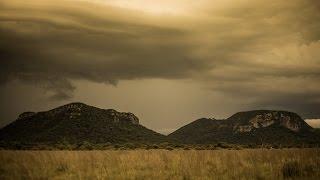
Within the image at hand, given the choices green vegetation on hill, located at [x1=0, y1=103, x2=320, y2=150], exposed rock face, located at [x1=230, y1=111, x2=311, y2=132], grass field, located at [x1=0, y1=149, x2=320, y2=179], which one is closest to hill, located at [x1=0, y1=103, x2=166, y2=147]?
green vegetation on hill, located at [x1=0, y1=103, x2=320, y2=150]

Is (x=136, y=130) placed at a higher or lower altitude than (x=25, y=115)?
lower

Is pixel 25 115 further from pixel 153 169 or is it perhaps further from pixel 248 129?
pixel 153 169

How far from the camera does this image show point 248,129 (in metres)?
146

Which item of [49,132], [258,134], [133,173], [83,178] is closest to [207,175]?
[133,173]

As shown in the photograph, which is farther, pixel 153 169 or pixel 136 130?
pixel 136 130

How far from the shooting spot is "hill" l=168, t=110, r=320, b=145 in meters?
133

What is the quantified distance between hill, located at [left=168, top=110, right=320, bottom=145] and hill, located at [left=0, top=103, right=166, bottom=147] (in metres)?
20.4

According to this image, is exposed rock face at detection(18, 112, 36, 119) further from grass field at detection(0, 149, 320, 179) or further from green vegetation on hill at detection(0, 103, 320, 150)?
grass field at detection(0, 149, 320, 179)

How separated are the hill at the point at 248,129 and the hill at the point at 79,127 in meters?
20.4

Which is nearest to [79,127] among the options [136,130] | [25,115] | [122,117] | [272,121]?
[136,130]

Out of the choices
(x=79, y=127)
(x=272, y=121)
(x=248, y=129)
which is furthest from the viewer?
(x=272, y=121)

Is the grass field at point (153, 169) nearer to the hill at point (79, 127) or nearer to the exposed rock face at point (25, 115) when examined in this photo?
the hill at point (79, 127)

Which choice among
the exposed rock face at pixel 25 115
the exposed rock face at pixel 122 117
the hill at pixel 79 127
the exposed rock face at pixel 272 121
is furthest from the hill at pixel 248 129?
the exposed rock face at pixel 25 115

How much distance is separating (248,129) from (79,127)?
62095mm
